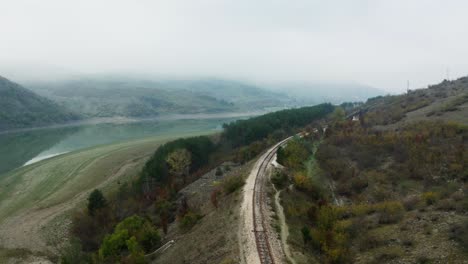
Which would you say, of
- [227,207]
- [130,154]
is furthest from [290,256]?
[130,154]

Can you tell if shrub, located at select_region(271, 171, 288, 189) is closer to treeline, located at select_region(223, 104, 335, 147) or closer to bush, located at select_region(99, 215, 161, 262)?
bush, located at select_region(99, 215, 161, 262)

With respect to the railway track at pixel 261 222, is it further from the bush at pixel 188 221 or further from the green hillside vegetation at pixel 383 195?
the bush at pixel 188 221

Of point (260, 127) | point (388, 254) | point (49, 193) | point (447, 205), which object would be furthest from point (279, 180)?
point (260, 127)

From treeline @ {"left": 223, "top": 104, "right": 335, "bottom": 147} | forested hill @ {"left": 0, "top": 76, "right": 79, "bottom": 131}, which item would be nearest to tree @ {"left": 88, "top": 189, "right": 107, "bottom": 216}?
treeline @ {"left": 223, "top": 104, "right": 335, "bottom": 147}

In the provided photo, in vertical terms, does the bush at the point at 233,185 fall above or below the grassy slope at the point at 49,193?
above

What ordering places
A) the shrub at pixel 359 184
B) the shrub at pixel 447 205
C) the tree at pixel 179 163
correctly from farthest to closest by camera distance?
1. the tree at pixel 179 163
2. the shrub at pixel 359 184
3. the shrub at pixel 447 205

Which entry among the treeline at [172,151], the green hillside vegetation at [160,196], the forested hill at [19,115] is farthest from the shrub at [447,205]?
the forested hill at [19,115]

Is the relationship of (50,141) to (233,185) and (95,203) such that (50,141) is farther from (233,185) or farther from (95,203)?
(233,185)

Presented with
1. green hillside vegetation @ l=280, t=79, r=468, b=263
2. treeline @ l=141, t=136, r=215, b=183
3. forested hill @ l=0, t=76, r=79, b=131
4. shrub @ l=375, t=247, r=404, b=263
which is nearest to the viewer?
shrub @ l=375, t=247, r=404, b=263
